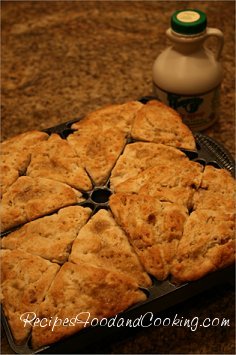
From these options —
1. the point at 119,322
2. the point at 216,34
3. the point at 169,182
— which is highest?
the point at 216,34

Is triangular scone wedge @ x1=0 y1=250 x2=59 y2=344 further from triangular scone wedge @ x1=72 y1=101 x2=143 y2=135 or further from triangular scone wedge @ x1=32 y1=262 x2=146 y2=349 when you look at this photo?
triangular scone wedge @ x1=72 y1=101 x2=143 y2=135

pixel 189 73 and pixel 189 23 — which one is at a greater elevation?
pixel 189 23

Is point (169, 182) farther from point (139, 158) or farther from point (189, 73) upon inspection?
point (189, 73)

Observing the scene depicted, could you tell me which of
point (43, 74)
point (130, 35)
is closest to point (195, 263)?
point (43, 74)

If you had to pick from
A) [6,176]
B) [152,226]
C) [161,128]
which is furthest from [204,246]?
[6,176]

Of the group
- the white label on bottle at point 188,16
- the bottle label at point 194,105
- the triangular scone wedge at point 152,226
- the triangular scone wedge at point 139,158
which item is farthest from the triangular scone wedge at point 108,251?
the white label on bottle at point 188,16

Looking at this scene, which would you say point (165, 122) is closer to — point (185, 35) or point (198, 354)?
point (185, 35)

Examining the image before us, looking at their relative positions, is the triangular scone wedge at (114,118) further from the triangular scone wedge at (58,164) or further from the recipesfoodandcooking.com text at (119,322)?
the recipesfoodandcooking.com text at (119,322)
